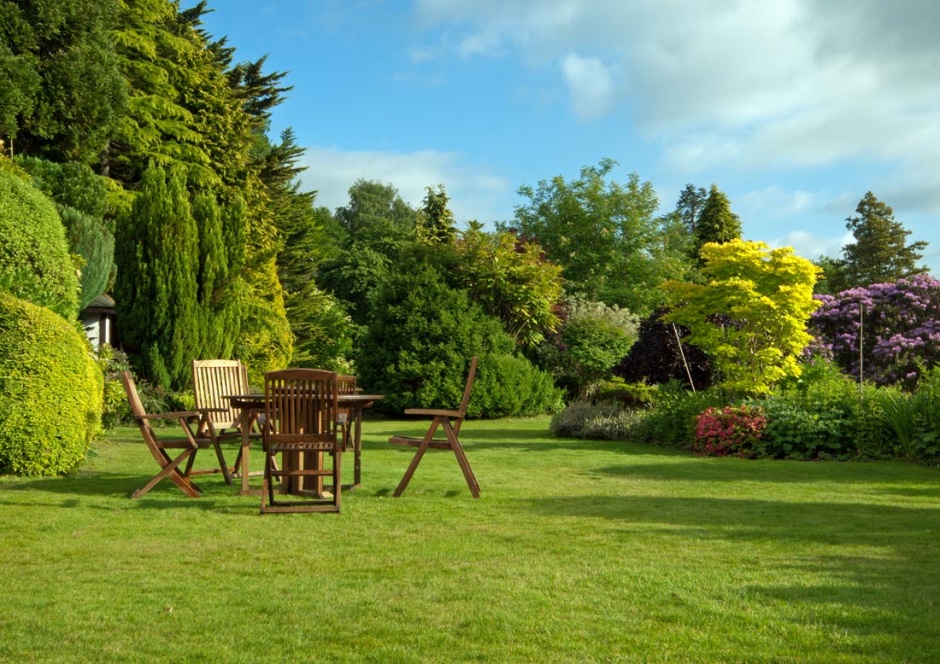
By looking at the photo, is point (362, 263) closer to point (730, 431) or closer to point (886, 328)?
point (886, 328)

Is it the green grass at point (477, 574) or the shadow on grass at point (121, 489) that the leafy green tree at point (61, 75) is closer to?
the shadow on grass at point (121, 489)

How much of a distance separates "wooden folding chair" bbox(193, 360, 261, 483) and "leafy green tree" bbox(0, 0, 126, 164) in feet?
40.9

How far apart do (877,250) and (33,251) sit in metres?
47.1

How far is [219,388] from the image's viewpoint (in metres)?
9.14

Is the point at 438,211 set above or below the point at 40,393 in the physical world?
above

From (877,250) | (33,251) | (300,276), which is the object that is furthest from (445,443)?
(877,250)

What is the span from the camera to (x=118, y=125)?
2161 centimetres

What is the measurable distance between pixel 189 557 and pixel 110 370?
12.3 metres

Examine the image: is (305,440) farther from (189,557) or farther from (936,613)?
(936,613)

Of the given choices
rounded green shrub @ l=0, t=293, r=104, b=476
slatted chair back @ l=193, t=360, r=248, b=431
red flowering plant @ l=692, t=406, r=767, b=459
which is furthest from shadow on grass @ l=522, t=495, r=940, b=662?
rounded green shrub @ l=0, t=293, r=104, b=476

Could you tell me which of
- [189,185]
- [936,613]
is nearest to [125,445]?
[936,613]

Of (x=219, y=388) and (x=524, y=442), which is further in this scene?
(x=524, y=442)

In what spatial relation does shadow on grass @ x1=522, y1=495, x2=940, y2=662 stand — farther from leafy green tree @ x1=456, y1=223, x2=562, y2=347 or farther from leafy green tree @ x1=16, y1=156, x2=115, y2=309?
leafy green tree @ x1=456, y1=223, x2=562, y2=347

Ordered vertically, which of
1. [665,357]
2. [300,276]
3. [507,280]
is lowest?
[665,357]
